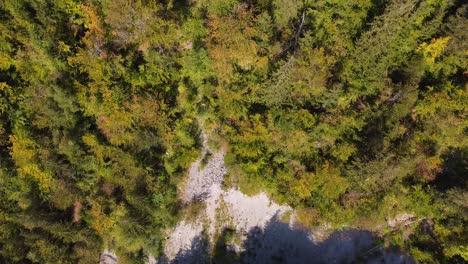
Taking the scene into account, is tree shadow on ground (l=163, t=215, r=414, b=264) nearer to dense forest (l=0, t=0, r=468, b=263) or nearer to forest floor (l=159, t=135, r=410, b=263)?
forest floor (l=159, t=135, r=410, b=263)

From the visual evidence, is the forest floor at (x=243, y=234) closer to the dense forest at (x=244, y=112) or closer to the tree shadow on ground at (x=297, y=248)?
the tree shadow on ground at (x=297, y=248)

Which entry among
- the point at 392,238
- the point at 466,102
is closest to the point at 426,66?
the point at 466,102

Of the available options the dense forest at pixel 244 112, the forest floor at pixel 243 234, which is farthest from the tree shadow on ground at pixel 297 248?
the dense forest at pixel 244 112

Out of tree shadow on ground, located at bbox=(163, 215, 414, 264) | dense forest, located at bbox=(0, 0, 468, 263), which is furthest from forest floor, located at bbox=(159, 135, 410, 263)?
dense forest, located at bbox=(0, 0, 468, 263)

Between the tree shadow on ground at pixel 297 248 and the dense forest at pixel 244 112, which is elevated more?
the dense forest at pixel 244 112

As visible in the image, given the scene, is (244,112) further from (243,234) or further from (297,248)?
(297,248)
